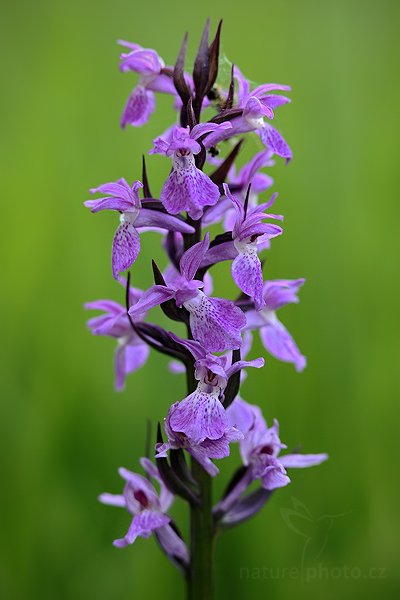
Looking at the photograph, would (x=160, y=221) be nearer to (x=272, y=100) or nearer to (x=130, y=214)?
(x=130, y=214)

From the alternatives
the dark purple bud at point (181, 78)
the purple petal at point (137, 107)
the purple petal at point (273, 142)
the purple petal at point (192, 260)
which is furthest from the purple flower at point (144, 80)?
the purple petal at point (192, 260)

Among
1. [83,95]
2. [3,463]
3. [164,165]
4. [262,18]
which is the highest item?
[262,18]

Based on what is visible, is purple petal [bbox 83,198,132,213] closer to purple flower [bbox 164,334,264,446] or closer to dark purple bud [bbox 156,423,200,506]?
purple flower [bbox 164,334,264,446]

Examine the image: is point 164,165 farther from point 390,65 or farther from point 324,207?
point 390,65

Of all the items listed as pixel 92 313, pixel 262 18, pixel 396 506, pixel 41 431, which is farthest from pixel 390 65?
pixel 41 431

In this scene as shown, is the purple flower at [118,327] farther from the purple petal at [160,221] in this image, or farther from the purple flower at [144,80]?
the purple flower at [144,80]

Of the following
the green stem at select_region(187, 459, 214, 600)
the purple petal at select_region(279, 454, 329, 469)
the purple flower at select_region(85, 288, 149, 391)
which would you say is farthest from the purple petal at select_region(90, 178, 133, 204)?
the purple petal at select_region(279, 454, 329, 469)

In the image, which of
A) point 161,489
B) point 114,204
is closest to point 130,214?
point 114,204
